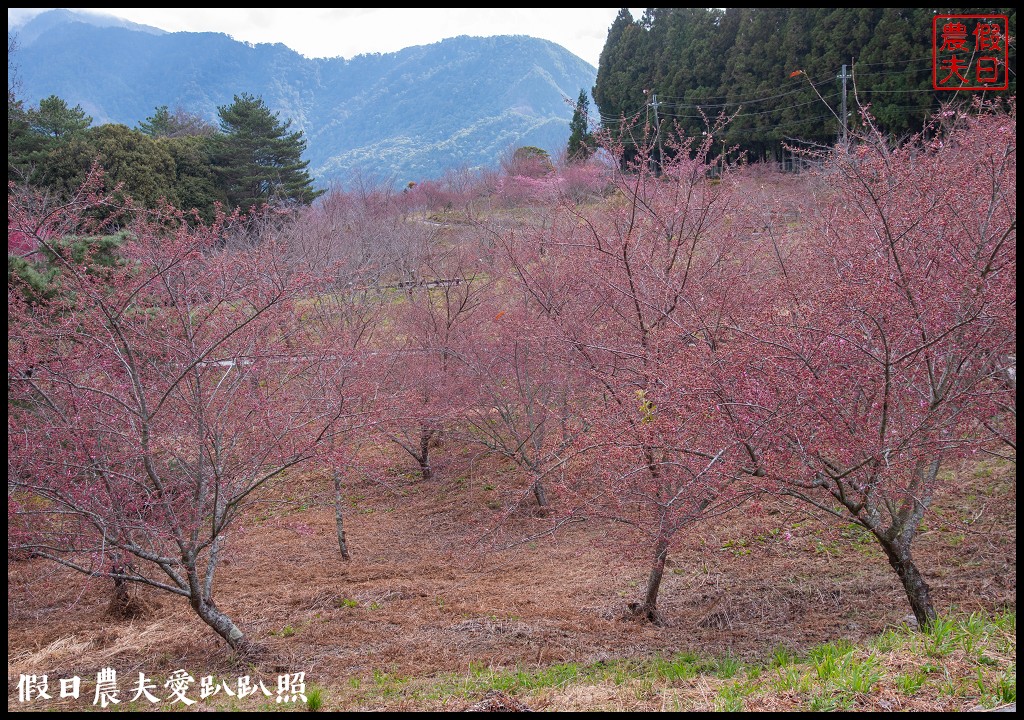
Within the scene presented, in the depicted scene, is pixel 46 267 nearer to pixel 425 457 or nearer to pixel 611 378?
pixel 425 457

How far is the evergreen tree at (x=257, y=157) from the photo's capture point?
2212 cm

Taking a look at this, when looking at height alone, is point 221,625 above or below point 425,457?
above

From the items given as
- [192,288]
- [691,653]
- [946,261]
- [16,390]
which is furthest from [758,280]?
[16,390]

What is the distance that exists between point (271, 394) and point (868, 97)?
15.5 metres

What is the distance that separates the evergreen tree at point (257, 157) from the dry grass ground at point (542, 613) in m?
17.8

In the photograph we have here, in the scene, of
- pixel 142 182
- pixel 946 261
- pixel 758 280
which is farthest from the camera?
pixel 142 182

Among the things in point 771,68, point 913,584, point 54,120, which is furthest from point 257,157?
point 913,584

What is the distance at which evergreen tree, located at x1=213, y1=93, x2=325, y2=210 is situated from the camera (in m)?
22.1

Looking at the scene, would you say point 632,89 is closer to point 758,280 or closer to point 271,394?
point 758,280

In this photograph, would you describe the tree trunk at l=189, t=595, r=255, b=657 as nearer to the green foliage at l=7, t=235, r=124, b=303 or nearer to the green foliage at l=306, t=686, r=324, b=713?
the green foliage at l=306, t=686, r=324, b=713

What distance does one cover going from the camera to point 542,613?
5.15 meters

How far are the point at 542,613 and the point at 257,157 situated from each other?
22194 mm

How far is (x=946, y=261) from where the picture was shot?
372 cm

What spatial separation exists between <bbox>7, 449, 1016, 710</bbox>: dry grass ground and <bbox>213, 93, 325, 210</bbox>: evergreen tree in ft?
58.3
